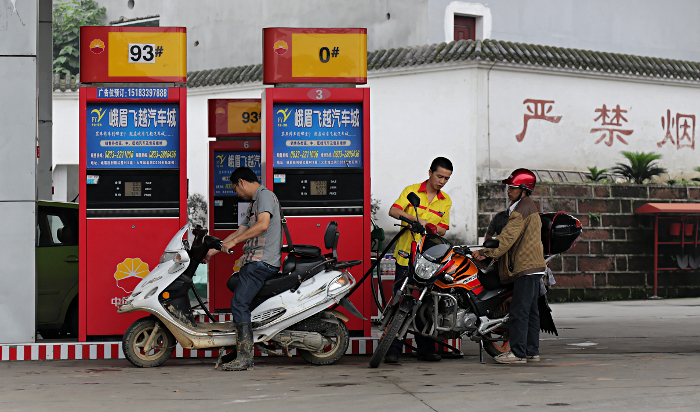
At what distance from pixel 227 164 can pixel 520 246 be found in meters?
4.94

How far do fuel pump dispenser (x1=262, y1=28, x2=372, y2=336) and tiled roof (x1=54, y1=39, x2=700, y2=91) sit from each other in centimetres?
946

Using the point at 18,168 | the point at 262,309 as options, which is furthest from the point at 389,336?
the point at 18,168

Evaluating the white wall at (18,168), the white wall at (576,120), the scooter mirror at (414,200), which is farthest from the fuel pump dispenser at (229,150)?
the white wall at (576,120)

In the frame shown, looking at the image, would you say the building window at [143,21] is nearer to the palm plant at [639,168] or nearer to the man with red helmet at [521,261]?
the palm plant at [639,168]

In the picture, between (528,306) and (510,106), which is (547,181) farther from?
(528,306)

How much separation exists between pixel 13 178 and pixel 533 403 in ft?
16.6

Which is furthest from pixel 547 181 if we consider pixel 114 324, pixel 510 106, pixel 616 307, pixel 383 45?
pixel 114 324

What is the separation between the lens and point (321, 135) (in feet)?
28.2

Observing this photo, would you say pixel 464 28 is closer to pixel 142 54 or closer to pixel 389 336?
pixel 142 54

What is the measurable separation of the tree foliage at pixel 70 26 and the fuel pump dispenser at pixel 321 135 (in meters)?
18.6

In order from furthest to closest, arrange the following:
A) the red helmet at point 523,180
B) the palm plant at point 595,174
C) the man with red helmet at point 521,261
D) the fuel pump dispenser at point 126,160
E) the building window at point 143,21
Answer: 1. the building window at point 143,21
2. the palm plant at point 595,174
3. the fuel pump dispenser at point 126,160
4. the red helmet at point 523,180
5. the man with red helmet at point 521,261

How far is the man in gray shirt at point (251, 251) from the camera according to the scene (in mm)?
7367

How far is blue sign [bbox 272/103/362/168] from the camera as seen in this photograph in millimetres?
8570

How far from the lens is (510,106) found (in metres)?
17.9
